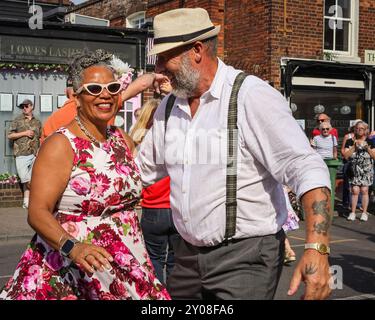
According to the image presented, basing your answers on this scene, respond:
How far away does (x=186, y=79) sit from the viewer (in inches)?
127

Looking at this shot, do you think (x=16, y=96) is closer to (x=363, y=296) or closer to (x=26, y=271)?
(x=363, y=296)

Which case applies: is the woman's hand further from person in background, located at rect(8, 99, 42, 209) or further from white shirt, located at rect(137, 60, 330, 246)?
person in background, located at rect(8, 99, 42, 209)

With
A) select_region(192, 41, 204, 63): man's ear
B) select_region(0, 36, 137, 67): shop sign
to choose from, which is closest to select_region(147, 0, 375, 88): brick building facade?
select_region(0, 36, 137, 67): shop sign

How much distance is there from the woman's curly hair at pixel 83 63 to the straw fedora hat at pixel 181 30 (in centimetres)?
40

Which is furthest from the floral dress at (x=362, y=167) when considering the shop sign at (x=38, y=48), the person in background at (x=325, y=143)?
the shop sign at (x=38, y=48)

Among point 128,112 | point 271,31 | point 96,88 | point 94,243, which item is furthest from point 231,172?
point 128,112

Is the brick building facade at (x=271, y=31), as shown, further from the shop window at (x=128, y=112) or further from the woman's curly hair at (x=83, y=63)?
the woman's curly hair at (x=83, y=63)

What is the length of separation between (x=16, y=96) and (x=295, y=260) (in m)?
8.04

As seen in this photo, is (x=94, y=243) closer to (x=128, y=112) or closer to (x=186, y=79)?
(x=186, y=79)

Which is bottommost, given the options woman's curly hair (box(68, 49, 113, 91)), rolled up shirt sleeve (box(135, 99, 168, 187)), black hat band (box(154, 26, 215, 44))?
rolled up shirt sleeve (box(135, 99, 168, 187))

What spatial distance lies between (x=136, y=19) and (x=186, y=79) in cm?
1599

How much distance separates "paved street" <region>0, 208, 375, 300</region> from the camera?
22.8ft

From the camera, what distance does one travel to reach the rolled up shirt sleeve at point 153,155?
11.6ft

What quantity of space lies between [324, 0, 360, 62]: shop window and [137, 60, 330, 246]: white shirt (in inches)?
518
